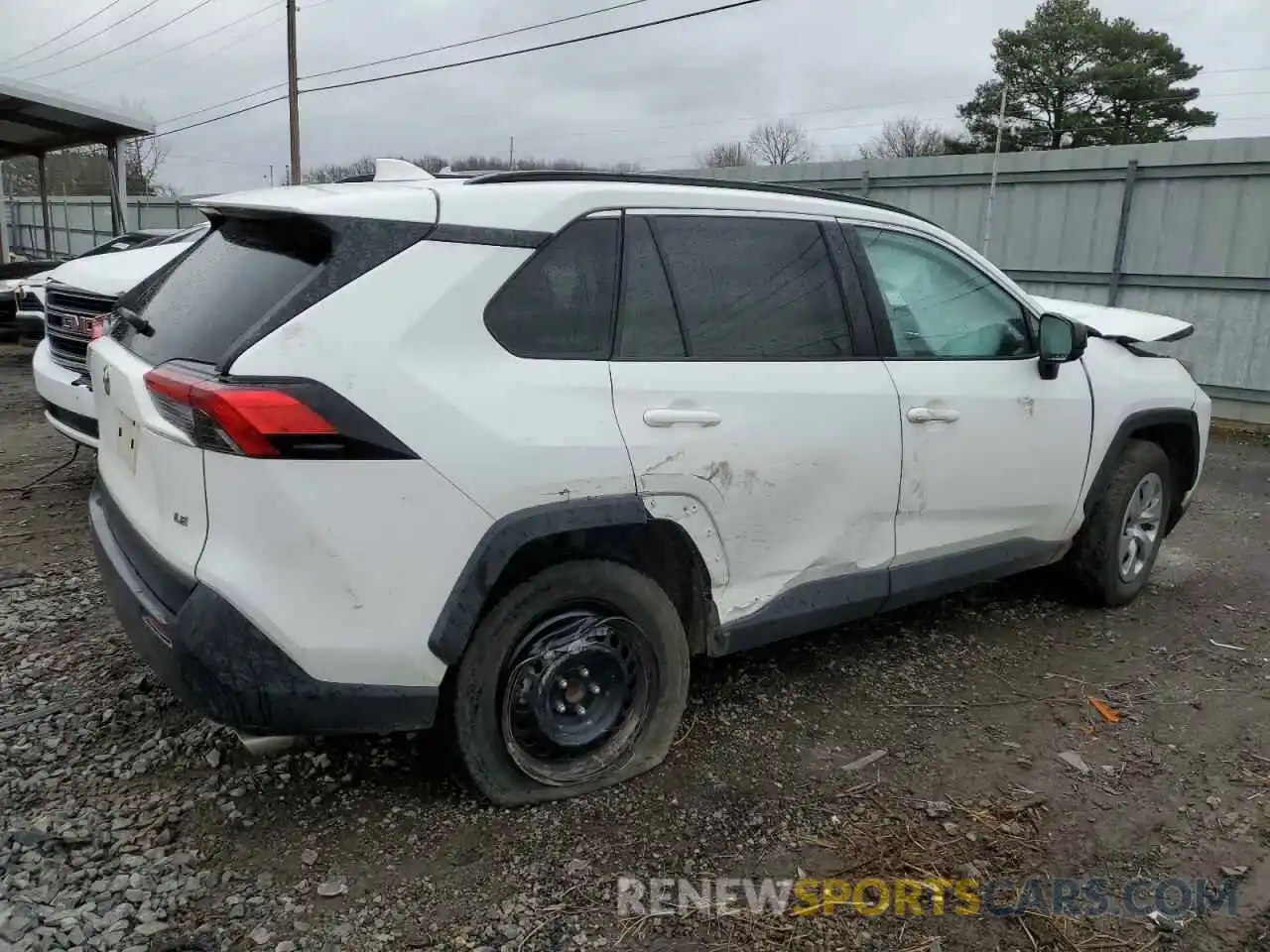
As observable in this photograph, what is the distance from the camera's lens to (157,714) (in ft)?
10.9

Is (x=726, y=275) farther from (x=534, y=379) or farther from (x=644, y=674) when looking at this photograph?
(x=644, y=674)

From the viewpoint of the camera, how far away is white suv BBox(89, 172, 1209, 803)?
2.33 m

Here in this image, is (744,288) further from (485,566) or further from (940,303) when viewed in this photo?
(485,566)

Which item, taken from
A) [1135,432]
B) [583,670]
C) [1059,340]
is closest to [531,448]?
[583,670]

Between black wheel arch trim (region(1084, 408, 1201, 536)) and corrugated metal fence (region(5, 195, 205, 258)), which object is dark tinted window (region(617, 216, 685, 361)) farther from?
corrugated metal fence (region(5, 195, 205, 258))

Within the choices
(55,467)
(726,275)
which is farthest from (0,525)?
(726,275)

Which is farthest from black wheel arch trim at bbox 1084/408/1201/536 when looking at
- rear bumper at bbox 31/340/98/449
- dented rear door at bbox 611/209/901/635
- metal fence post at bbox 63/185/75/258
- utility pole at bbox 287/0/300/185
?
metal fence post at bbox 63/185/75/258

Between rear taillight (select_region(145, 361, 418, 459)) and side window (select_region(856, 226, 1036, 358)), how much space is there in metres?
2.01

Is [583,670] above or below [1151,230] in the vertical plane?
below

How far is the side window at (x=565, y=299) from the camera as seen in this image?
2617mm

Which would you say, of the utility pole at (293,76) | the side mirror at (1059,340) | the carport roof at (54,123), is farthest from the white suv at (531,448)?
the utility pole at (293,76)

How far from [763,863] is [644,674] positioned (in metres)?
0.65

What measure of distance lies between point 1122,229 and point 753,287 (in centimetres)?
891

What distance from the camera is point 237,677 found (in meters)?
2.33
